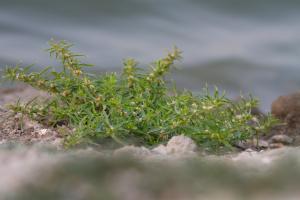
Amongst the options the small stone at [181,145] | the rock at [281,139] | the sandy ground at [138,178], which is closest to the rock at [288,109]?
the rock at [281,139]

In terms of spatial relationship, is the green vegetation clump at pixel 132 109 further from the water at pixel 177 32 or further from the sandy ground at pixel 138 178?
the water at pixel 177 32

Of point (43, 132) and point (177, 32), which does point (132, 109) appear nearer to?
point (43, 132)

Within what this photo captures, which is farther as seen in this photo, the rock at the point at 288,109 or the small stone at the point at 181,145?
the rock at the point at 288,109

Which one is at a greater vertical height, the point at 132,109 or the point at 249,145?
the point at 132,109

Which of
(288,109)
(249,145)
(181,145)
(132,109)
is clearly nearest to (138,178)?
(181,145)

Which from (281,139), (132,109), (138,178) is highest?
(132,109)
